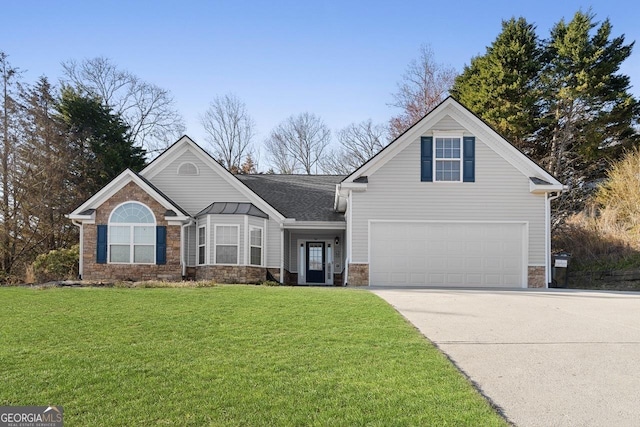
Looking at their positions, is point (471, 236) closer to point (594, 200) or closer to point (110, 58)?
point (594, 200)

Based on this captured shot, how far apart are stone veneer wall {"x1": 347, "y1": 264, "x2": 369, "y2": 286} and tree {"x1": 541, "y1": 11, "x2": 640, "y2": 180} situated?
17.1 m

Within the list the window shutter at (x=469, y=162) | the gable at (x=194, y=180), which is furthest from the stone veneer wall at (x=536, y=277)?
the gable at (x=194, y=180)

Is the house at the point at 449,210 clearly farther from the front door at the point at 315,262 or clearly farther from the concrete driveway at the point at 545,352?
the concrete driveway at the point at 545,352

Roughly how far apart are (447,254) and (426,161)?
308 centimetres

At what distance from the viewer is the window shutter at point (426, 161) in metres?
18.1

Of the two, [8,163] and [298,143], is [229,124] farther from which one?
[8,163]

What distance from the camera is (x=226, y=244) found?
62.9 feet

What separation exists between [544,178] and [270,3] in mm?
10131

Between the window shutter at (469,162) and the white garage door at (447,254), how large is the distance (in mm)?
1526

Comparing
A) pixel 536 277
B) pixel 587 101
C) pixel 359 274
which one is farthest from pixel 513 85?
pixel 359 274

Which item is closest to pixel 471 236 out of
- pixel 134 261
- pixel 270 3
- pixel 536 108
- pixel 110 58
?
pixel 270 3

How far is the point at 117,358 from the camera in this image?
6.49m

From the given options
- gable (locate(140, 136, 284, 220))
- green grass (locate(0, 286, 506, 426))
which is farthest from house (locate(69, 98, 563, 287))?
green grass (locate(0, 286, 506, 426))

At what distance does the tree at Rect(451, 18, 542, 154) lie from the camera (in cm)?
3044
